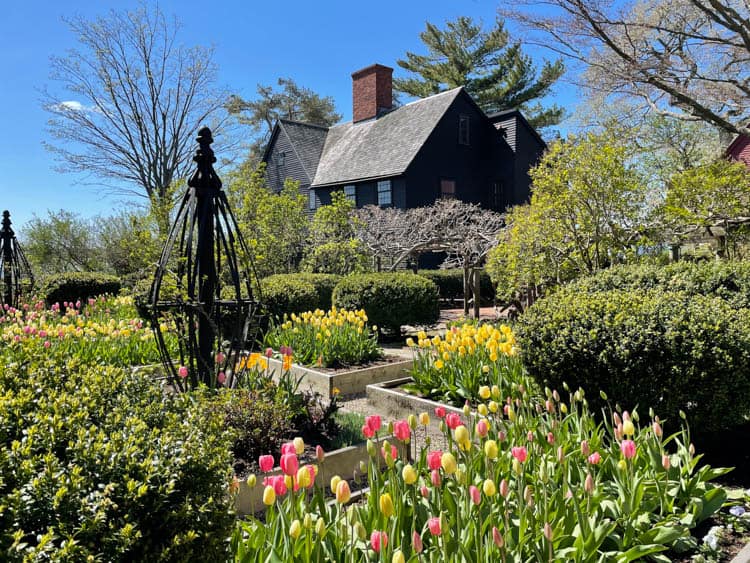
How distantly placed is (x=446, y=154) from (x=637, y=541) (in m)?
22.5

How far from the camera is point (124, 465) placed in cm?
185

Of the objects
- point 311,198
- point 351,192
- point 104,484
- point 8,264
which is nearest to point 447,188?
point 351,192

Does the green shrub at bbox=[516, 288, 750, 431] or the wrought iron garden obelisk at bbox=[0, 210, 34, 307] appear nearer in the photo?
the green shrub at bbox=[516, 288, 750, 431]

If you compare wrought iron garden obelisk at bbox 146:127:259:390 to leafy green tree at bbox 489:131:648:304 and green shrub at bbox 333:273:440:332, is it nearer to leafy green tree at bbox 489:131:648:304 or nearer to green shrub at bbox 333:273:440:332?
green shrub at bbox 333:273:440:332

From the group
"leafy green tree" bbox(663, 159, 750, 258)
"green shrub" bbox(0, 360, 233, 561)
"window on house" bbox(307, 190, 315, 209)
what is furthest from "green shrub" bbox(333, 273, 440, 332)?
"window on house" bbox(307, 190, 315, 209)

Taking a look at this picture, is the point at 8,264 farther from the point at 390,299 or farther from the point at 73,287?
the point at 390,299

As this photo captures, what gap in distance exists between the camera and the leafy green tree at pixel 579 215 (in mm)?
8867

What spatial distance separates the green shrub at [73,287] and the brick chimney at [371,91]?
1627cm

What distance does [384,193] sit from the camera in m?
23.4

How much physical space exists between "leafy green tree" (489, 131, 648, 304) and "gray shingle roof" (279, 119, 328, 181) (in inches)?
734

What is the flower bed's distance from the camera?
214cm

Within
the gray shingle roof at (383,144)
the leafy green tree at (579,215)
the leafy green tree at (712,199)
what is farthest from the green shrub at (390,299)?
the gray shingle roof at (383,144)

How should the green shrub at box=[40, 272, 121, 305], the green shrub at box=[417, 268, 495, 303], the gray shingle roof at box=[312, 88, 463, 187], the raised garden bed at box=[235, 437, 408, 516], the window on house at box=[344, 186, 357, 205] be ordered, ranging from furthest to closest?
the window on house at box=[344, 186, 357, 205] → the gray shingle roof at box=[312, 88, 463, 187] → the green shrub at box=[417, 268, 495, 303] → the green shrub at box=[40, 272, 121, 305] → the raised garden bed at box=[235, 437, 408, 516]

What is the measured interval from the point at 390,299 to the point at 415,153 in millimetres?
13371
